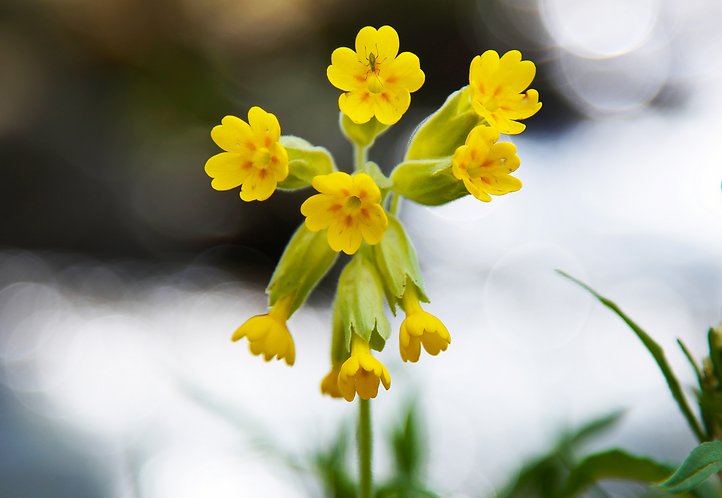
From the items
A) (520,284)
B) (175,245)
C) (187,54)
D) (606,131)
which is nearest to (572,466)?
(520,284)

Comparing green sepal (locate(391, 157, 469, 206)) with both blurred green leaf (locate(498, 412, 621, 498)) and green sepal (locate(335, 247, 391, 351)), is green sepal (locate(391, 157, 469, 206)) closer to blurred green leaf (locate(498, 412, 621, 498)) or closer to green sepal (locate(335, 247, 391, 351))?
green sepal (locate(335, 247, 391, 351))

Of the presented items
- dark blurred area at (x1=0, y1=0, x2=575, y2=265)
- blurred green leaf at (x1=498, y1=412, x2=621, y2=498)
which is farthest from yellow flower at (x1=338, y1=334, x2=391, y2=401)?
dark blurred area at (x1=0, y1=0, x2=575, y2=265)

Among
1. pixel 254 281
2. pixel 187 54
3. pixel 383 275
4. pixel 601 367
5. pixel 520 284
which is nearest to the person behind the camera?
pixel 383 275

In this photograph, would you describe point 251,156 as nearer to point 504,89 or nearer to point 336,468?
point 504,89

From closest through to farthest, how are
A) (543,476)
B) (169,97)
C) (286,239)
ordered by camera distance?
(543,476)
(286,239)
(169,97)

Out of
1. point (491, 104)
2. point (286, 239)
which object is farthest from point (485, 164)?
point (286, 239)

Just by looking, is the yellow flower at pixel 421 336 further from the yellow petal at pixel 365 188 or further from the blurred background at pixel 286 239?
the blurred background at pixel 286 239

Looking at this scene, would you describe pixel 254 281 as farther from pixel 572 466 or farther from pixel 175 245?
pixel 572 466

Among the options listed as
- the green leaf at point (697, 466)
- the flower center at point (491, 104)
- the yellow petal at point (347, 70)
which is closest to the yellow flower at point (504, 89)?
the flower center at point (491, 104)
